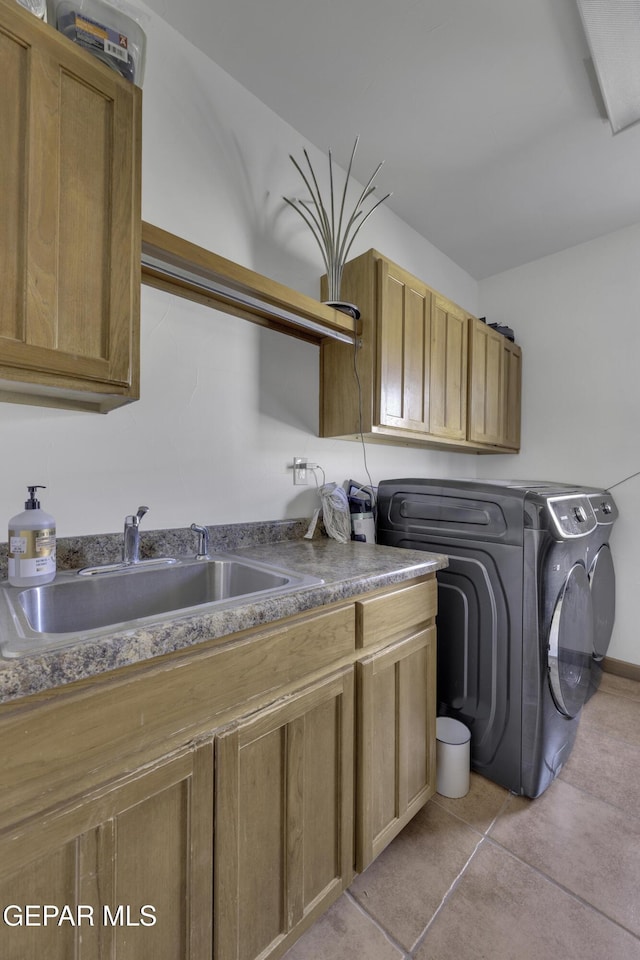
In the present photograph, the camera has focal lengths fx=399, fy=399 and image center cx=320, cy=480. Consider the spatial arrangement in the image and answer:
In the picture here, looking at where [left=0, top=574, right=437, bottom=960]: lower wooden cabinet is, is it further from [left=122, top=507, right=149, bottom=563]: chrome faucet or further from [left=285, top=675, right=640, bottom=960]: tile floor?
[left=122, top=507, right=149, bottom=563]: chrome faucet

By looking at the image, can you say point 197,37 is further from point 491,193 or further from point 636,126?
point 636,126

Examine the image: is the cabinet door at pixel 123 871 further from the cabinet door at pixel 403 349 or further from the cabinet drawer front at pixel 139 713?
the cabinet door at pixel 403 349

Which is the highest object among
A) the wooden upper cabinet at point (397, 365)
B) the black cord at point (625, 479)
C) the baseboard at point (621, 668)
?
the wooden upper cabinet at point (397, 365)

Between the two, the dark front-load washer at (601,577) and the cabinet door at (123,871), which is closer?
the cabinet door at (123,871)

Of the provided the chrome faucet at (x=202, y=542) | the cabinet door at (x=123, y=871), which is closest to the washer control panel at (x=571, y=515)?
the chrome faucet at (x=202, y=542)

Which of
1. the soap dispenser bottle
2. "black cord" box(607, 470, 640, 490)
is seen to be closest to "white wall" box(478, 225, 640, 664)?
"black cord" box(607, 470, 640, 490)

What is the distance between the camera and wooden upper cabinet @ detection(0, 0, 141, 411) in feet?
2.74

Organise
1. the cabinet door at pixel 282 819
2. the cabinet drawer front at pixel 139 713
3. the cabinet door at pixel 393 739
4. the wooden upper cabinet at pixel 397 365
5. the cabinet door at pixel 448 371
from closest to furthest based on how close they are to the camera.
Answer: the cabinet drawer front at pixel 139 713
the cabinet door at pixel 282 819
the cabinet door at pixel 393 739
the wooden upper cabinet at pixel 397 365
the cabinet door at pixel 448 371

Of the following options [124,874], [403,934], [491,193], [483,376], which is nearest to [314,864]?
[403,934]

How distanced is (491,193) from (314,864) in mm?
2985

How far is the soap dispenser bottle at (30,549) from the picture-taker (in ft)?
3.16

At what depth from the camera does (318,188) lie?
75.1 inches

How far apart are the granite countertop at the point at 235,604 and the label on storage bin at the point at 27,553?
0.18m

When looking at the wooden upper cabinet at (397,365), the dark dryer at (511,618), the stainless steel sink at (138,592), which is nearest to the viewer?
the stainless steel sink at (138,592)
